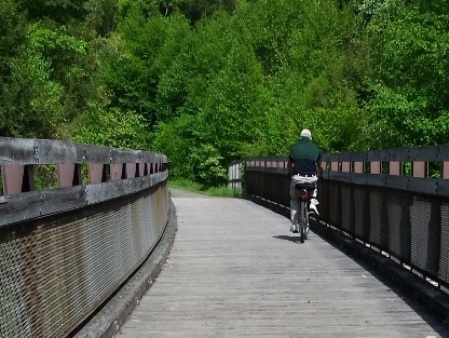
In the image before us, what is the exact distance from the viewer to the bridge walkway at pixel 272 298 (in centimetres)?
809

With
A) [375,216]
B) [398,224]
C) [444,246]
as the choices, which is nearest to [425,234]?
[444,246]

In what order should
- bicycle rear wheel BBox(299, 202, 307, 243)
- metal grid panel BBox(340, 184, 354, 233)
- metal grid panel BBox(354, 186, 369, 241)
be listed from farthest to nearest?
bicycle rear wheel BBox(299, 202, 307, 243), metal grid panel BBox(340, 184, 354, 233), metal grid panel BBox(354, 186, 369, 241)

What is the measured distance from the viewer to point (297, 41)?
6150 centimetres

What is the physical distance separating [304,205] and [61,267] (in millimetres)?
10157

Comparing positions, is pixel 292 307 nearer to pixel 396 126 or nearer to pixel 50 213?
pixel 50 213

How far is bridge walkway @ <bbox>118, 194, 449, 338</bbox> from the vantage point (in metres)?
8.09

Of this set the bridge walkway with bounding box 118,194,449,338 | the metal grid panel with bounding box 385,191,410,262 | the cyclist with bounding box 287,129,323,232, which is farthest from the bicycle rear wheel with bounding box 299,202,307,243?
the metal grid panel with bounding box 385,191,410,262

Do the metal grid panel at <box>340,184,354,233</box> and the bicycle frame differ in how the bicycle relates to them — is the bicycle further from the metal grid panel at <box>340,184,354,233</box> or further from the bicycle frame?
the metal grid panel at <box>340,184,354,233</box>

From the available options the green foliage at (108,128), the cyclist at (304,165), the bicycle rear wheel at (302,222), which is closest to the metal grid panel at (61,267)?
the bicycle rear wheel at (302,222)

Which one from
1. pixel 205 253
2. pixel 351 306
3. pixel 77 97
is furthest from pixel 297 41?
pixel 351 306

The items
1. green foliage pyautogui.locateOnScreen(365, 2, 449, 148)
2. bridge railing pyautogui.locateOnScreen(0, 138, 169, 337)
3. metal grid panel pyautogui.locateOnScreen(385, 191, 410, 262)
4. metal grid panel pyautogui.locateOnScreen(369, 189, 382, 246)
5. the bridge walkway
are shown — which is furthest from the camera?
green foliage pyautogui.locateOnScreen(365, 2, 449, 148)

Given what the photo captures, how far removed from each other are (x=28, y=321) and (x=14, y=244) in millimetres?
473

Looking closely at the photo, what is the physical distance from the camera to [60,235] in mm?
6309

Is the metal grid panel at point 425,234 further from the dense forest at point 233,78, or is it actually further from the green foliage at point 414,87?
the green foliage at point 414,87
